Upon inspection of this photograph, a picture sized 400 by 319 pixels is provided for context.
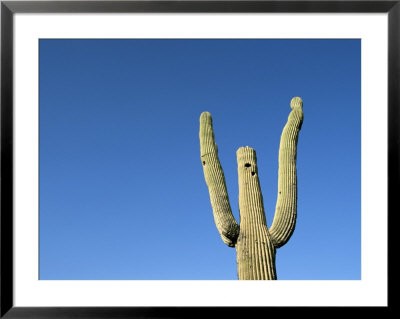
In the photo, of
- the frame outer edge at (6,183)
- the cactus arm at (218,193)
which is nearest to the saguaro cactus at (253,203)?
the cactus arm at (218,193)

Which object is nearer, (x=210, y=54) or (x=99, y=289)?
(x=99, y=289)

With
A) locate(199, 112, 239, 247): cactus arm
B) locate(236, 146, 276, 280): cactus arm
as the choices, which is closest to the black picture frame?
locate(236, 146, 276, 280): cactus arm

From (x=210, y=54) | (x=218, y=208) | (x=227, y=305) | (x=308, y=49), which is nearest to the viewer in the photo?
(x=227, y=305)

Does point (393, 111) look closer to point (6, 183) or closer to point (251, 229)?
point (6, 183)

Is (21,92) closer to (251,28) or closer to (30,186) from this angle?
(30,186)

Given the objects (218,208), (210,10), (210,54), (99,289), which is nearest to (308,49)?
(210,54)

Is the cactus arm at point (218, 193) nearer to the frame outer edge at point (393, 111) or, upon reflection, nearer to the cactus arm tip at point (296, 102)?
the cactus arm tip at point (296, 102)

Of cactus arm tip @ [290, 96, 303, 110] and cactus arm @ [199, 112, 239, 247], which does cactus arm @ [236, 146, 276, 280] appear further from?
cactus arm tip @ [290, 96, 303, 110]
